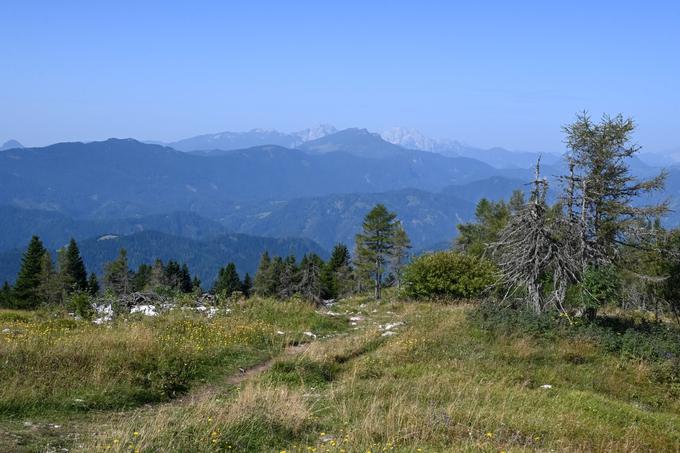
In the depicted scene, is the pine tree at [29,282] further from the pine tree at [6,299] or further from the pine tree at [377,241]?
the pine tree at [377,241]

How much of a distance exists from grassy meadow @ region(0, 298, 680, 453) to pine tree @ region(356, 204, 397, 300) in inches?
1574

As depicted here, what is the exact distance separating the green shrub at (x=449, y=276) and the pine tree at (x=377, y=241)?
32.9 m

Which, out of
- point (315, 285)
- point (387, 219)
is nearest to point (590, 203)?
point (387, 219)

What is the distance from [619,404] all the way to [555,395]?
3.63ft

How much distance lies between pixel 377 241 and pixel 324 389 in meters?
48.4

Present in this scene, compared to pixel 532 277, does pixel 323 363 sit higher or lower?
lower

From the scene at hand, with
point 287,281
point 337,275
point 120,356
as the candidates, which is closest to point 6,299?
point 287,281

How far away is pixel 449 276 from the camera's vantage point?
2386cm

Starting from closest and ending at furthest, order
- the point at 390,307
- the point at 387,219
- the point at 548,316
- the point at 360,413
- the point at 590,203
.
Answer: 1. the point at 360,413
2. the point at 548,316
3. the point at 590,203
4. the point at 390,307
5. the point at 387,219

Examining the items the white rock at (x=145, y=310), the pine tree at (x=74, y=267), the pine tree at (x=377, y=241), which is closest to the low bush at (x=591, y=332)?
the white rock at (x=145, y=310)

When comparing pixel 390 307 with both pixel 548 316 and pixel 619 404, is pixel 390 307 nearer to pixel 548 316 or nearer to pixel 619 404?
pixel 548 316

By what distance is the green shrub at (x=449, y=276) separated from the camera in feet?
77.4

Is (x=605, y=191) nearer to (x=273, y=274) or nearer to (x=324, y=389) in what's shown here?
(x=324, y=389)

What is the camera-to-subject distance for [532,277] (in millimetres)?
16469
